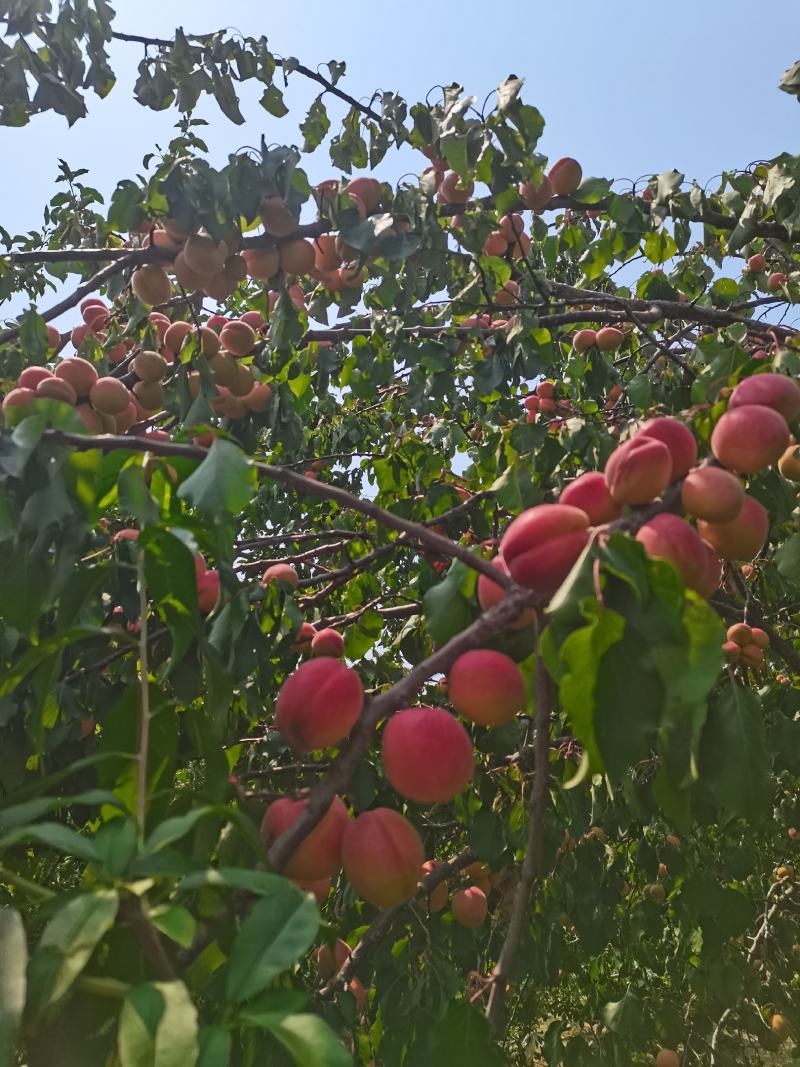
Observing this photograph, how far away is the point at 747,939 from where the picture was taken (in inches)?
142

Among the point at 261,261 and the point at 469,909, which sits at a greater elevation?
the point at 261,261

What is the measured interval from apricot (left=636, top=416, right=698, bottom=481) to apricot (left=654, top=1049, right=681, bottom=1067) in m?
3.01

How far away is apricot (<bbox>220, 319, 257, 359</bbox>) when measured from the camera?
2.05 meters

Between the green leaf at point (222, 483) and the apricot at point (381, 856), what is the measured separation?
15.7 inches

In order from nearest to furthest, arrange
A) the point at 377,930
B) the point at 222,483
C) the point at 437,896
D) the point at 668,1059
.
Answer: the point at 222,483 → the point at 377,930 → the point at 437,896 → the point at 668,1059

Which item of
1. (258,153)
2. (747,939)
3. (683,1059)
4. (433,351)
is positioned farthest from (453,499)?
(747,939)

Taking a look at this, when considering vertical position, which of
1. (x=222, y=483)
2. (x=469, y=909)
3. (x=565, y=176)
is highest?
(x=565, y=176)

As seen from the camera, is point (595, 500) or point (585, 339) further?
point (585, 339)

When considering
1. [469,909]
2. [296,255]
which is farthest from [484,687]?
[469,909]

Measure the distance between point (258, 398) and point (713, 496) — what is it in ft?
4.55

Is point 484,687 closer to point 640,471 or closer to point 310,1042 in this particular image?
point 640,471

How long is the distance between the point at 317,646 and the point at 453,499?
0.82 m

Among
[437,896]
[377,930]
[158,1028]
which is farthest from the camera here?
[437,896]

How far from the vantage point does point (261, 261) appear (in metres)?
1.83
